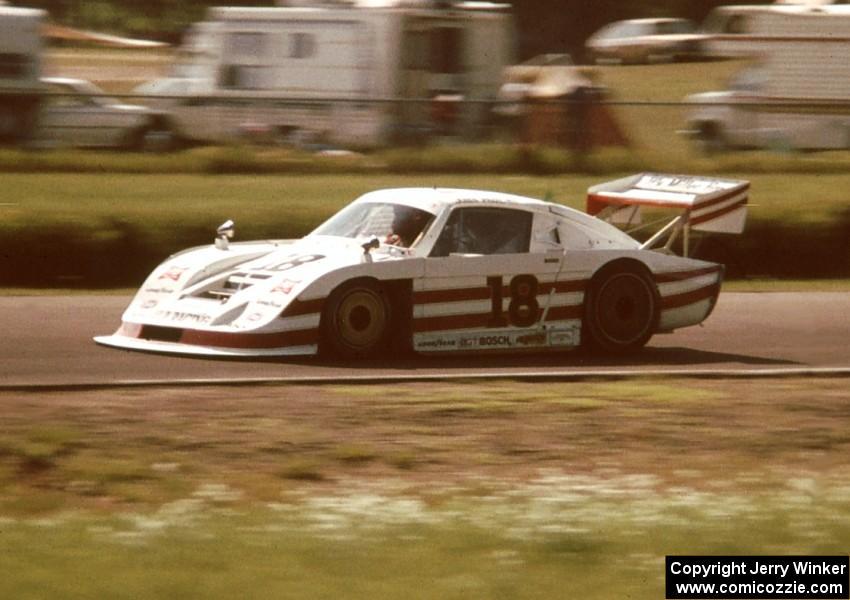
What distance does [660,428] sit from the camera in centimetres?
985

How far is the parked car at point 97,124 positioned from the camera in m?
21.0

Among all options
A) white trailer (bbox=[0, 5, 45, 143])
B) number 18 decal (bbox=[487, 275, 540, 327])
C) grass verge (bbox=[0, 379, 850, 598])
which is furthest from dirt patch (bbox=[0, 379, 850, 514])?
white trailer (bbox=[0, 5, 45, 143])

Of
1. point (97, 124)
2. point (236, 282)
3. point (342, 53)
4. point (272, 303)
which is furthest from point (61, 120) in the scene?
point (272, 303)

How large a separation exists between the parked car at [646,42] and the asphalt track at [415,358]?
29.3 m

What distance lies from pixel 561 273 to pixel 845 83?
734 inches

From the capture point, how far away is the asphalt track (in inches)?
448

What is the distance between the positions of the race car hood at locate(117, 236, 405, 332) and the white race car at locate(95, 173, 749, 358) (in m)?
0.01

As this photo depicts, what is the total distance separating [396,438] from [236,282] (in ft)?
10.3

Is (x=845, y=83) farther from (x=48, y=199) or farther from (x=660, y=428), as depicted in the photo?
(x=660, y=428)

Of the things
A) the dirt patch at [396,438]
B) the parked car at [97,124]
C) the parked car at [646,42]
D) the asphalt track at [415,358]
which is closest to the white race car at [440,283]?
the asphalt track at [415,358]

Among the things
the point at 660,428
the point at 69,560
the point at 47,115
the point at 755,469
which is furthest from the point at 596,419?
the point at 47,115

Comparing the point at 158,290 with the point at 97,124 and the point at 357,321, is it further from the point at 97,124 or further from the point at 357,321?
the point at 97,124

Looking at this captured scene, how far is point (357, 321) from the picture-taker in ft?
39.6

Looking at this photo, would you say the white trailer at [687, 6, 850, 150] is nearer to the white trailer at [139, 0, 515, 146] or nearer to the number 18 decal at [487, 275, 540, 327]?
the white trailer at [139, 0, 515, 146]
